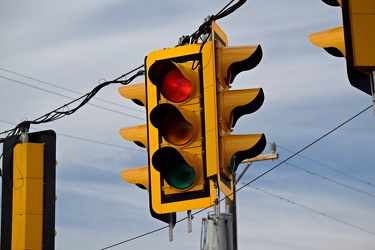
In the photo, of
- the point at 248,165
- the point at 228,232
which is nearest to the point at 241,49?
the point at 228,232

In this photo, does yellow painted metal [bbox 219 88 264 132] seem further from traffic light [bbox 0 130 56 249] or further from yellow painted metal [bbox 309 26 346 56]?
traffic light [bbox 0 130 56 249]

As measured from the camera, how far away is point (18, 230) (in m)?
11.2

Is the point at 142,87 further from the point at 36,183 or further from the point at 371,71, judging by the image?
the point at 371,71

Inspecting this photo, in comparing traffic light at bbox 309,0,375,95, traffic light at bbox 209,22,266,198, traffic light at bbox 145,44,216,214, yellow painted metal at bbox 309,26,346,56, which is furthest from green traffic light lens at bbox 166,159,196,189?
traffic light at bbox 309,0,375,95

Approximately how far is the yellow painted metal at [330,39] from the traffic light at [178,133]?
171 centimetres

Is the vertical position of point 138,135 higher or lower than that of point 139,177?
higher

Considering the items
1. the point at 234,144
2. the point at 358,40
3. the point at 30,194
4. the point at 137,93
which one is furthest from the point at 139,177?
the point at 358,40

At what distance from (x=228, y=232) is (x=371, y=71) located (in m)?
11.6

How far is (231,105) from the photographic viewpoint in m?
8.54

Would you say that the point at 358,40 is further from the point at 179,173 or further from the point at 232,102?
the point at 179,173

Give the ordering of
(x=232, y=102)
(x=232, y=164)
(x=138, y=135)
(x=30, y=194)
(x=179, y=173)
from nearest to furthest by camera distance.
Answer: (x=232, y=102) → (x=232, y=164) → (x=179, y=173) → (x=138, y=135) → (x=30, y=194)

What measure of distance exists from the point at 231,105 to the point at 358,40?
5.99ft

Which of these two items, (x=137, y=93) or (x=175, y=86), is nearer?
(x=175, y=86)

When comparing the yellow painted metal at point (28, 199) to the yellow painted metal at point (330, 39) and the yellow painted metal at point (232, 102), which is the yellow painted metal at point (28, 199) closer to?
the yellow painted metal at point (232, 102)
